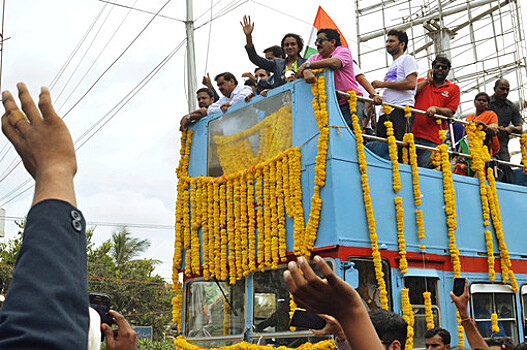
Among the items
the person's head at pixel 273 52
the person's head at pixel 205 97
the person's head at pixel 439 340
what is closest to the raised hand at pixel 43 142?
the person's head at pixel 439 340

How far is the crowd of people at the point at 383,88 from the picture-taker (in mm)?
5996

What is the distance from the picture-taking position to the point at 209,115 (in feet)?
22.9

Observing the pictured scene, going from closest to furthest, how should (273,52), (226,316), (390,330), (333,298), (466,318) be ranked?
1. (333,298)
2. (390,330)
3. (466,318)
4. (226,316)
5. (273,52)

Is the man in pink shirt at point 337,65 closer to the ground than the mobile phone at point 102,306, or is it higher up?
higher up

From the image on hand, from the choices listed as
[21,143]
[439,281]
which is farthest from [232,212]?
[21,143]

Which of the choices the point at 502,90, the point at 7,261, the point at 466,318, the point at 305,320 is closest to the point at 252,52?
the point at 502,90

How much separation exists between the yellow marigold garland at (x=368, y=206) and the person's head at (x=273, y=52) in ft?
5.86

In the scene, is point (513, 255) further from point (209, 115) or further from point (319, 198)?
point (209, 115)

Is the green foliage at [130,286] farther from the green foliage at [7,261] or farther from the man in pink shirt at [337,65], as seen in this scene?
the man in pink shirt at [337,65]

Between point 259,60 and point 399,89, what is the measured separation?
164 cm

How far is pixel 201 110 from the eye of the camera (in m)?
7.08

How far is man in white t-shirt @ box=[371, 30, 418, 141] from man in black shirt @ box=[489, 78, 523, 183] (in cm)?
167

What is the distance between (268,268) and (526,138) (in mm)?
3921

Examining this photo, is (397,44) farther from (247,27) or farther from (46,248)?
(46,248)
